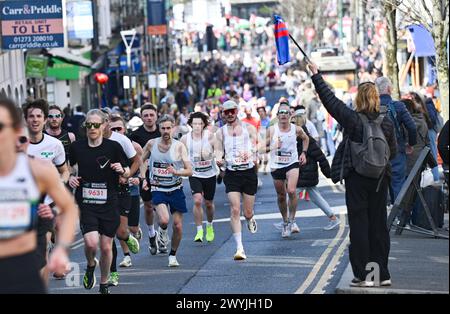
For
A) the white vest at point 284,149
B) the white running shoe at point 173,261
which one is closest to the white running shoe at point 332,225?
the white vest at point 284,149

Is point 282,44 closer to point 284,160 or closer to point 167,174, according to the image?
point 167,174

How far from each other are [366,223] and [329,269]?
7.48 feet

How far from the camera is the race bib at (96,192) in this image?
12.6 m

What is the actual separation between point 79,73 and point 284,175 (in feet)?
108

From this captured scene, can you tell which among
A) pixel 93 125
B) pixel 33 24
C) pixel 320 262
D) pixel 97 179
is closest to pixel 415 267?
pixel 320 262

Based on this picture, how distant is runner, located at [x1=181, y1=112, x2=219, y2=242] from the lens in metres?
17.4

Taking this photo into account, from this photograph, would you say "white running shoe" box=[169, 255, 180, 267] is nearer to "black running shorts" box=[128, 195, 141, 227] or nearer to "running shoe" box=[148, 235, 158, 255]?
"black running shorts" box=[128, 195, 141, 227]

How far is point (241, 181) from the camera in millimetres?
16078

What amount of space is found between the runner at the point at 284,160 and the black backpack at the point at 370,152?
229 inches

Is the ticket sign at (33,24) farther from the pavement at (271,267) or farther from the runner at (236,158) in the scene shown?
the runner at (236,158)

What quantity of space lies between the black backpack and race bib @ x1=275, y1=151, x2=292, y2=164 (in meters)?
5.98

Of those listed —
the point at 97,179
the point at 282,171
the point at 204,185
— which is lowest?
the point at 204,185

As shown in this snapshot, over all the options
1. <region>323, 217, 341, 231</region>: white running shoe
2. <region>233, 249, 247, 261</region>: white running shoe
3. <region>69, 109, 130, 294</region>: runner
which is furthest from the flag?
<region>323, 217, 341, 231</region>: white running shoe
